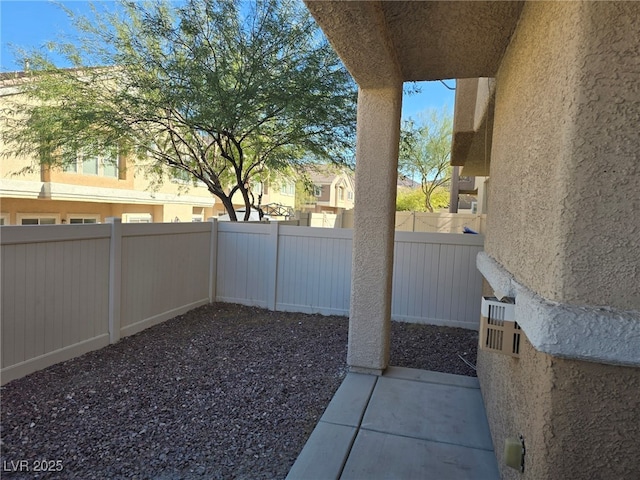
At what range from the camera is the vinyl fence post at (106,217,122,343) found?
4887 mm

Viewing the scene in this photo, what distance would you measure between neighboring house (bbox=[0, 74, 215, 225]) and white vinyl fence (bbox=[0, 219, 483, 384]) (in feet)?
13.4

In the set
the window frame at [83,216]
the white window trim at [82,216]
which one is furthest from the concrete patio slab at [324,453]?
the white window trim at [82,216]

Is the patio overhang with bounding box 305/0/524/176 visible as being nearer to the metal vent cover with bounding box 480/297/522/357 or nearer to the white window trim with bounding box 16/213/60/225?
the metal vent cover with bounding box 480/297/522/357

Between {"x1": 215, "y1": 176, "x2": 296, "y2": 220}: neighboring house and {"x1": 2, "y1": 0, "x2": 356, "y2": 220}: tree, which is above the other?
{"x1": 2, "y1": 0, "x2": 356, "y2": 220}: tree

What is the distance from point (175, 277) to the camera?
614cm

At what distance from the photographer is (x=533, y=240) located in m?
2.02

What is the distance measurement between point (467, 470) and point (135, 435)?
2.28 meters

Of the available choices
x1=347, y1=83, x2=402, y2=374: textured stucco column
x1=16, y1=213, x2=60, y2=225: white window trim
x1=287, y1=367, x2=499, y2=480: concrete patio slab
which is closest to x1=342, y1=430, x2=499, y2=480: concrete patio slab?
x1=287, y1=367, x2=499, y2=480: concrete patio slab

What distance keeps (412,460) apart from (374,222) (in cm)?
205

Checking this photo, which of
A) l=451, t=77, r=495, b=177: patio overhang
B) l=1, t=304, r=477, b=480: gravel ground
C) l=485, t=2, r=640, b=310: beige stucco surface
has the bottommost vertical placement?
l=1, t=304, r=477, b=480: gravel ground

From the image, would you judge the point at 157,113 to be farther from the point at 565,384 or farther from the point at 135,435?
the point at 565,384

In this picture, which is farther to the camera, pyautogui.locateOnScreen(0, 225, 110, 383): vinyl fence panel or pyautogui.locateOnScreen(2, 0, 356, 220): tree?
pyautogui.locateOnScreen(2, 0, 356, 220): tree

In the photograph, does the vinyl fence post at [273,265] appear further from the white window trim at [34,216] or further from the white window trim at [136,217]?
the white window trim at [136,217]

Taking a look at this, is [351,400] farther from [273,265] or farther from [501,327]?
[273,265]
